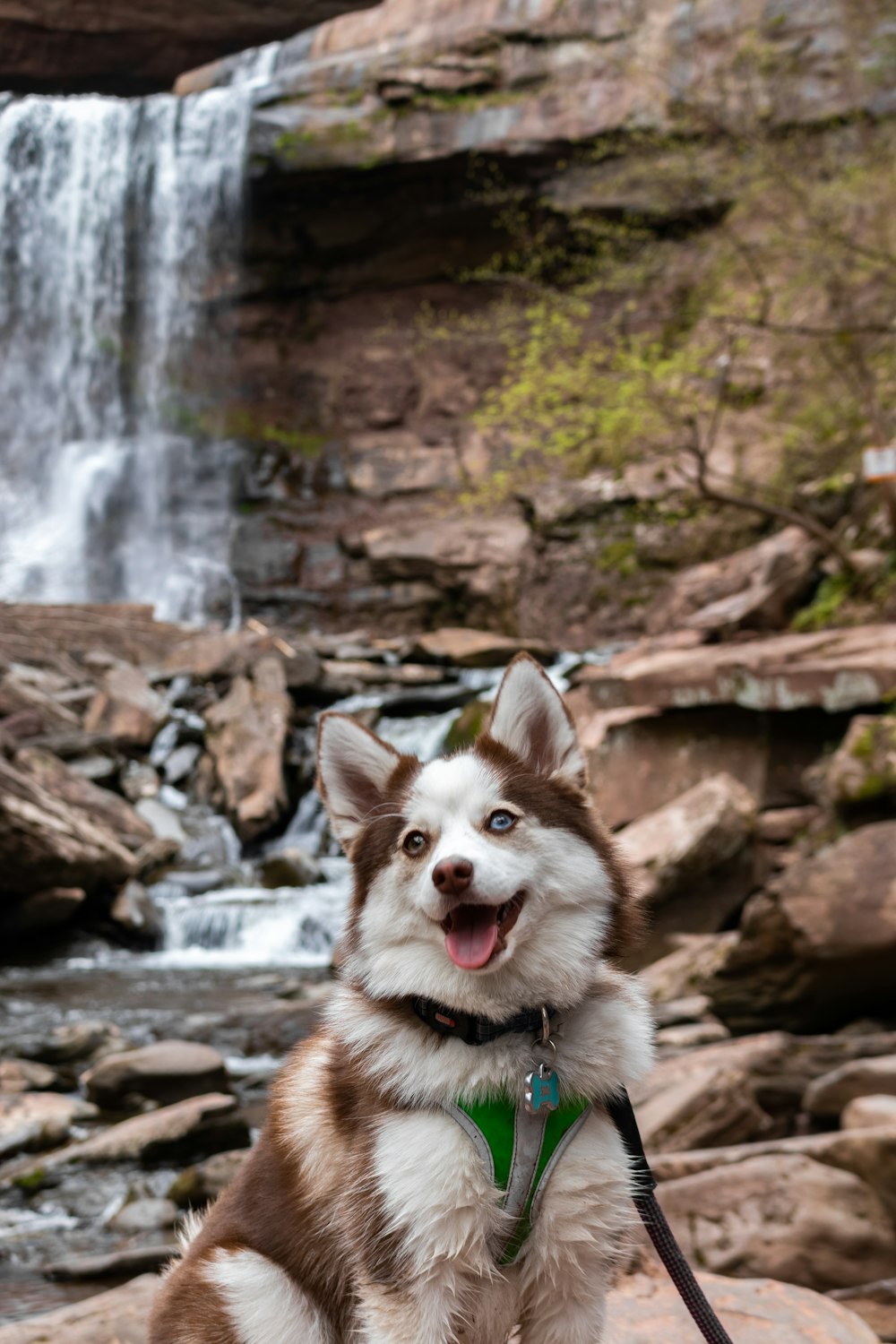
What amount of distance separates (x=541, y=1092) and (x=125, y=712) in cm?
1450

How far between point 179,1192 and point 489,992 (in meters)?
3.81

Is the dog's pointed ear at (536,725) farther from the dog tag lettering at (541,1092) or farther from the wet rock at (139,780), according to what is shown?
the wet rock at (139,780)

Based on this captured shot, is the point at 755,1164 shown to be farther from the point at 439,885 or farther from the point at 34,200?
the point at 34,200

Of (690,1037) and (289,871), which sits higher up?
(690,1037)

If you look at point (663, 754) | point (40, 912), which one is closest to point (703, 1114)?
point (663, 754)

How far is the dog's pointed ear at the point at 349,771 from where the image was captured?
2.34m

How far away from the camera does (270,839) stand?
14.1m

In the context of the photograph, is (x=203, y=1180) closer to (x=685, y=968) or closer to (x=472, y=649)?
(x=685, y=968)

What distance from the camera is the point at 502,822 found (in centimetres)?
220

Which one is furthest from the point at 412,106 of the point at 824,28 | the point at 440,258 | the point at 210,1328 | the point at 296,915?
the point at 210,1328

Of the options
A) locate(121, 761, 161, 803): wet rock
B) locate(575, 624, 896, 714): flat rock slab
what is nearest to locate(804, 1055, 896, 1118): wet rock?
locate(575, 624, 896, 714): flat rock slab

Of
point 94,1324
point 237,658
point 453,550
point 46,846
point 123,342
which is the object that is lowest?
point 94,1324

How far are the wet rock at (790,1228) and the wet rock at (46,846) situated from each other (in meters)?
7.97

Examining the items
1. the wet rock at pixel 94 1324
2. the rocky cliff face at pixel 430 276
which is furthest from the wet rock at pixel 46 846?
the rocky cliff face at pixel 430 276
